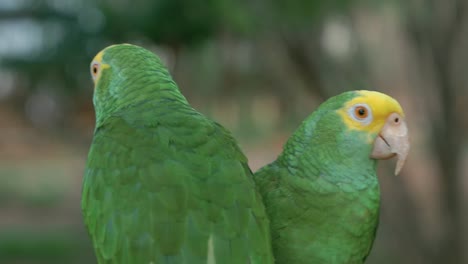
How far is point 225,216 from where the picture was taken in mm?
696

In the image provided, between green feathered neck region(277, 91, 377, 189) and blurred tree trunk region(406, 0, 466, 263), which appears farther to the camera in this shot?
blurred tree trunk region(406, 0, 466, 263)

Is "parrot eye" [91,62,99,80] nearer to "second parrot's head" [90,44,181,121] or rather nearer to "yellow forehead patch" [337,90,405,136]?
"second parrot's head" [90,44,181,121]

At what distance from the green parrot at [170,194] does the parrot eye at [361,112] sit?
0.16 metres

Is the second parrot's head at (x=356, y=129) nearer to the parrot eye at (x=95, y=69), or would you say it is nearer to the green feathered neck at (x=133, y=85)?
the green feathered neck at (x=133, y=85)

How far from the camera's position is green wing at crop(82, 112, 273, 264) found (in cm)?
68

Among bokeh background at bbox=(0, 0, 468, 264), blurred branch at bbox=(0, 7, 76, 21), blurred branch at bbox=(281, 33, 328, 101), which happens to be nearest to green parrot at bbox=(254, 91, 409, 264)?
bokeh background at bbox=(0, 0, 468, 264)

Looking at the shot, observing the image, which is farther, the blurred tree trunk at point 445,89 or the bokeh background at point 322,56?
the blurred tree trunk at point 445,89

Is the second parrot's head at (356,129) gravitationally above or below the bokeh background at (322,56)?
below

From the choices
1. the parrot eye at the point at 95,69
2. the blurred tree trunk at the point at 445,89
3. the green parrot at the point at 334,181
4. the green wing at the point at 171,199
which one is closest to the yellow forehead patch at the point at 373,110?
the green parrot at the point at 334,181

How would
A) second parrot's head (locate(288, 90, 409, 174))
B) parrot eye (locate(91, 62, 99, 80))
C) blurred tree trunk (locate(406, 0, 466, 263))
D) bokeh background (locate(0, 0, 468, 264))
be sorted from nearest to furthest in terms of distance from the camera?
second parrot's head (locate(288, 90, 409, 174)), parrot eye (locate(91, 62, 99, 80)), bokeh background (locate(0, 0, 468, 264)), blurred tree trunk (locate(406, 0, 466, 263))

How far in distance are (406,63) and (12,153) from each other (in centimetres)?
378

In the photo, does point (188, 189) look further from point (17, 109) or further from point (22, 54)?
point (17, 109)

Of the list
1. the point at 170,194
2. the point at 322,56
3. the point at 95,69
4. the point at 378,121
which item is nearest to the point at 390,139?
the point at 378,121

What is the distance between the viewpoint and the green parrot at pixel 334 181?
0.76 meters
